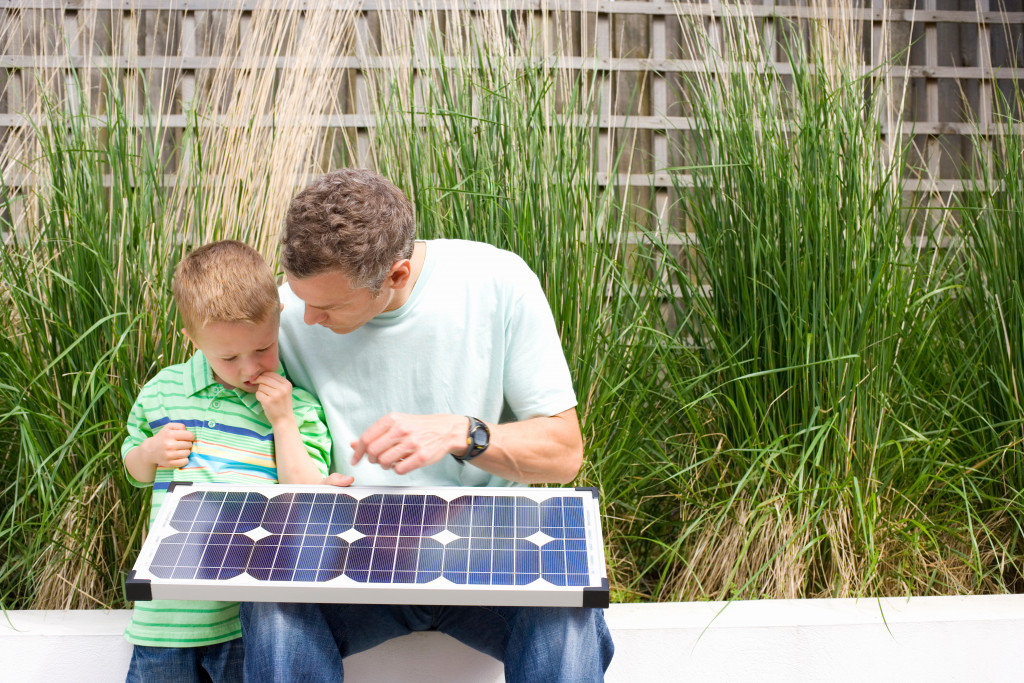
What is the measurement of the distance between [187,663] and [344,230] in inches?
32.1

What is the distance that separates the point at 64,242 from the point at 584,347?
1.26 metres

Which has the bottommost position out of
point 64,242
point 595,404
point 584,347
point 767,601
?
point 767,601

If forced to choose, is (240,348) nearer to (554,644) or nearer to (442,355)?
(442,355)

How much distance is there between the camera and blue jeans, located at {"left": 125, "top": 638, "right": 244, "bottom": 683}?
148 centimetres

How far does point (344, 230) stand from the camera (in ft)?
4.60

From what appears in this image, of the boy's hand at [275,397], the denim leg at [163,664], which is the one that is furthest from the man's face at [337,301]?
the denim leg at [163,664]

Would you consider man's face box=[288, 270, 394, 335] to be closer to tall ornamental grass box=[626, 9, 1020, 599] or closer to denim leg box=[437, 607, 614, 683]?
denim leg box=[437, 607, 614, 683]

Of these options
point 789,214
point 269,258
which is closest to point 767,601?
point 789,214

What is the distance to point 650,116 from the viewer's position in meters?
3.38

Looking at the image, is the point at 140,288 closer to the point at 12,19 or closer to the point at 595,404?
the point at 12,19

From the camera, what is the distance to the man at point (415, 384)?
1.35 m

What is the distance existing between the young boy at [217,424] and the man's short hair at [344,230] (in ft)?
0.46

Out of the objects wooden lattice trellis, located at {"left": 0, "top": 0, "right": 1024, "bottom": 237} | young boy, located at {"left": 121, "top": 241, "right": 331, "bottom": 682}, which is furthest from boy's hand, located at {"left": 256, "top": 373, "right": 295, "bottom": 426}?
wooden lattice trellis, located at {"left": 0, "top": 0, "right": 1024, "bottom": 237}

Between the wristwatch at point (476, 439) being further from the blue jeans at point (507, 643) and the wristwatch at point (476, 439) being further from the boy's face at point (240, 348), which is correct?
the boy's face at point (240, 348)
